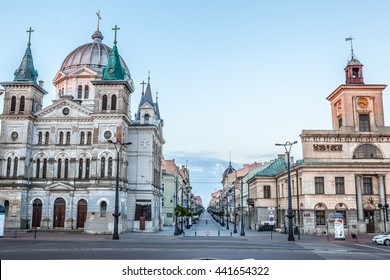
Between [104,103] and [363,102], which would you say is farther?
[104,103]

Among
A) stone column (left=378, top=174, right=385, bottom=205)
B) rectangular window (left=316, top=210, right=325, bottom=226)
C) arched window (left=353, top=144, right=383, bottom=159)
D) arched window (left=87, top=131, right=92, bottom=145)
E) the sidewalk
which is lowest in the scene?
the sidewalk

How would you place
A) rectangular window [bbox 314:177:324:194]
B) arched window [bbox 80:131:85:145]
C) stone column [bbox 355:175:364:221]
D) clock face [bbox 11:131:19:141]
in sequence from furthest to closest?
1. arched window [bbox 80:131:85:145]
2. clock face [bbox 11:131:19:141]
3. rectangular window [bbox 314:177:324:194]
4. stone column [bbox 355:175:364:221]

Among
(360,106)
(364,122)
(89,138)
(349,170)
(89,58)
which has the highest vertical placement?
(89,58)

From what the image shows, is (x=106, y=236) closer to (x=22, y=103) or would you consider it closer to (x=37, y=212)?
(x=37, y=212)

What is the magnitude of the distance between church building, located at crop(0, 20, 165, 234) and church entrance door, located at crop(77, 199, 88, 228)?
0.14 metres

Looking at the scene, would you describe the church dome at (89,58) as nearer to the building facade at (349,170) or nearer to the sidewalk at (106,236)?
the sidewalk at (106,236)

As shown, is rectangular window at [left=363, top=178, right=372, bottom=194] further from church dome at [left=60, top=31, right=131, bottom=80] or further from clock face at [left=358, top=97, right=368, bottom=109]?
church dome at [left=60, top=31, right=131, bottom=80]

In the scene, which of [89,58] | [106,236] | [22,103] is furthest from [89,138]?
[89,58]

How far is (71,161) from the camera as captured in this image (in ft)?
196

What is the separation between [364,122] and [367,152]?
452cm

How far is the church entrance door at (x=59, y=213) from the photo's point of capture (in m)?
58.9

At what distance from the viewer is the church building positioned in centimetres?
5731

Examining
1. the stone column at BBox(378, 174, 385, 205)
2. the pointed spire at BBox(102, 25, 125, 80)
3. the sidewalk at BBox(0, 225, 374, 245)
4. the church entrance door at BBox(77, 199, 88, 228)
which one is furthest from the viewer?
the pointed spire at BBox(102, 25, 125, 80)

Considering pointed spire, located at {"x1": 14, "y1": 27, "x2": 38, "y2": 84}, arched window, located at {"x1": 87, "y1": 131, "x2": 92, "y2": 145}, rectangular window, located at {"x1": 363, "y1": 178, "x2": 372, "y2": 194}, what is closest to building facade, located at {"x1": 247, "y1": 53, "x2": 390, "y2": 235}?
rectangular window, located at {"x1": 363, "y1": 178, "x2": 372, "y2": 194}
